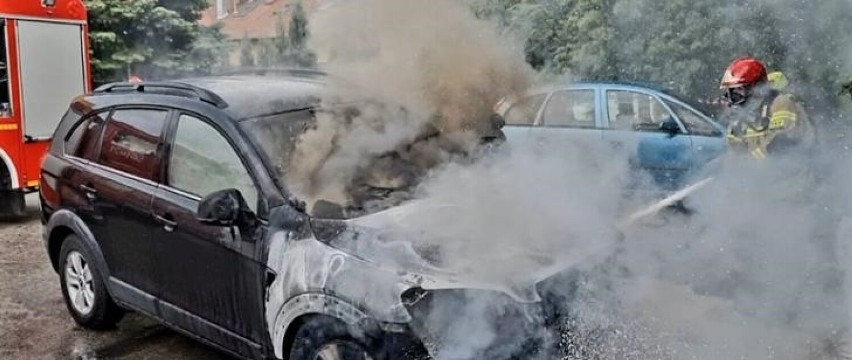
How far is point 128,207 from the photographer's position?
166 inches

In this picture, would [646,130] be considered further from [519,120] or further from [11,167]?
[11,167]

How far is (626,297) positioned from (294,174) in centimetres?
160

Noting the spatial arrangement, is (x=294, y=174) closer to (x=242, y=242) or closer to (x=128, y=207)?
(x=242, y=242)

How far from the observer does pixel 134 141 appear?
14.4 ft

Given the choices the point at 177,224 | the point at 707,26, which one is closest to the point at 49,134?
the point at 177,224

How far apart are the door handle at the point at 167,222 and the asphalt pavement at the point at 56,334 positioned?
911 mm

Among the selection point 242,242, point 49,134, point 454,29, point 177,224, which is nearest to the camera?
point 242,242

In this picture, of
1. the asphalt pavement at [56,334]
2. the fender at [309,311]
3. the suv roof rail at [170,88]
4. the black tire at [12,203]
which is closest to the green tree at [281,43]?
the suv roof rail at [170,88]

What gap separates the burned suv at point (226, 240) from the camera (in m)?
3.00

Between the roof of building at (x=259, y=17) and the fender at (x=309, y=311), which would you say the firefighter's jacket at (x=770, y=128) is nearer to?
the roof of building at (x=259, y=17)

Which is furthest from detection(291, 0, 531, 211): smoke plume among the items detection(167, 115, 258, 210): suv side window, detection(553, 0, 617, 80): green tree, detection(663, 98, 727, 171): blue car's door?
detection(663, 98, 727, 171): blue car's door

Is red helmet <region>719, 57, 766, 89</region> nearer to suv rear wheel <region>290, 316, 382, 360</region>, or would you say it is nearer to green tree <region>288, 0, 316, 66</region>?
green tree <region>288, 0, 316, 66</region>

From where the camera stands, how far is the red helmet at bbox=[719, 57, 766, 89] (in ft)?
16.7

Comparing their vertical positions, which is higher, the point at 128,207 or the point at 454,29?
the point at 454,29
